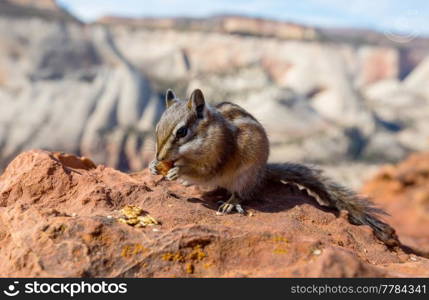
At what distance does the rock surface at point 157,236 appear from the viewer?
3293mm

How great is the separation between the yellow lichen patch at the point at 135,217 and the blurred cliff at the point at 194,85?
2707 cm

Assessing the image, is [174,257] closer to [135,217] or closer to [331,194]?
[135,217]

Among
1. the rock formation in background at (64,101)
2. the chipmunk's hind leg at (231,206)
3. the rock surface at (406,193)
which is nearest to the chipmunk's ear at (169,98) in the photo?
the chipmunk's hind leg at (231,206)

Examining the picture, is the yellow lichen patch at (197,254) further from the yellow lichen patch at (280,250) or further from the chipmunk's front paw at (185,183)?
the chipmunk's front paw at (185,183)

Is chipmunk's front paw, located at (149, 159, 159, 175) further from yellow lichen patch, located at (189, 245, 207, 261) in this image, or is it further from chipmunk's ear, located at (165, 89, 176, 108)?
yellow lichen patch, located at (189, 245, 207, 261)

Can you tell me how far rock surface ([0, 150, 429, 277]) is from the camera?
3293mm

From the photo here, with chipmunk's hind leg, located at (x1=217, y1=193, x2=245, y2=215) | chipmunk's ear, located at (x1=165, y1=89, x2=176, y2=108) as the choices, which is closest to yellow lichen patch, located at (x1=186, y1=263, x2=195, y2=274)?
chipmunk's hind leg, located at (x1=217, y1=193, x2=245, y2=215)

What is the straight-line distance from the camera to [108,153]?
4175 centimetres

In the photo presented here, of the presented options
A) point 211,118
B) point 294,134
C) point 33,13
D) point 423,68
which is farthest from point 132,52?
point 211,118

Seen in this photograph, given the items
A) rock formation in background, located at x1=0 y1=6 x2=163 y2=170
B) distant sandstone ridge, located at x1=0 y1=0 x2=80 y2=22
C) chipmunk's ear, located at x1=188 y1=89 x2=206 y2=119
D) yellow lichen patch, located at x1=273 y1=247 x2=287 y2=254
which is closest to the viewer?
yellow lichen patch, located at x1=273 y1=247 x2=287 y2=254

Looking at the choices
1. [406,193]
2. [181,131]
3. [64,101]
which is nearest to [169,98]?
[181,131]

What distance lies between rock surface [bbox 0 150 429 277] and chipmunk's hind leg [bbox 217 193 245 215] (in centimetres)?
10

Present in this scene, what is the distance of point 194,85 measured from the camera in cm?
5853

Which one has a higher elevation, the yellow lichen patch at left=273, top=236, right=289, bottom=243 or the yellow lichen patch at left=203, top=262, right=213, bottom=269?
the yellow lichen patch at left=273, top=236, right=289, bottom=243
